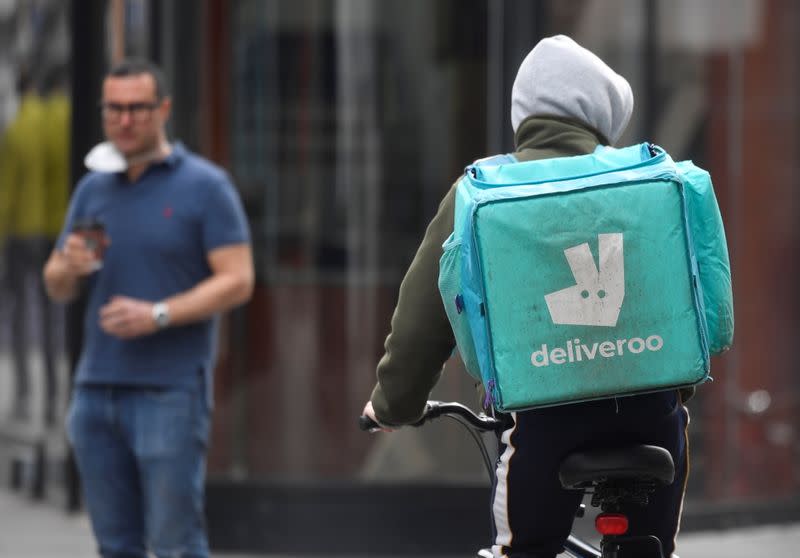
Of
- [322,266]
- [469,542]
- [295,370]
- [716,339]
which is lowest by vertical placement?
[469,542]

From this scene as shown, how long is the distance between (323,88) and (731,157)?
208 cm

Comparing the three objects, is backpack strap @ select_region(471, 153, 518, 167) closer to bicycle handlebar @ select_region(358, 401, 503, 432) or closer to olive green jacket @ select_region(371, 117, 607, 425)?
olive green jacket @ select_region(371, 117, 607, 425)

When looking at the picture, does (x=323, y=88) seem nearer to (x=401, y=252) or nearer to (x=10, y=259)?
(x=401, y=252)

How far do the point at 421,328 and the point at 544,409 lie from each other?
31 cm

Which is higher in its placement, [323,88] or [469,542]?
[323,88]

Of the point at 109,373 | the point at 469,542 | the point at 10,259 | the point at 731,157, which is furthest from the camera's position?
the point at 10,259

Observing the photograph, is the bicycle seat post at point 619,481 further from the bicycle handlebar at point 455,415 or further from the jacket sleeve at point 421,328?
the jacket sleeve at point 421,328

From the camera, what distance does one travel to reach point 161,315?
4.89 meters

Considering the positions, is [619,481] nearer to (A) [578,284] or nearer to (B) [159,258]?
(A) [578,284]

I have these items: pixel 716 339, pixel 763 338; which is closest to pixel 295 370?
pixel 763 338

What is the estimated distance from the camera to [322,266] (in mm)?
7391

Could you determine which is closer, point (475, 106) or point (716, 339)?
point (716, 339)

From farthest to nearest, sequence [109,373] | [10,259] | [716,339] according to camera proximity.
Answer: [10,259] < [109,373] < [716,339]

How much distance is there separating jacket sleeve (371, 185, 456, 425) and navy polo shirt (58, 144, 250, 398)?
1.76 metres
